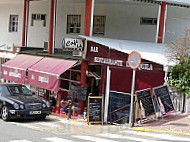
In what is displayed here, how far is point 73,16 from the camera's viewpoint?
22062 mm

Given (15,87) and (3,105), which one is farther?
(15,87)

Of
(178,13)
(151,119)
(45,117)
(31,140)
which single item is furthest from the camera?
(178,13)

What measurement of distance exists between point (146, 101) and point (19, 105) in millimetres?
5184

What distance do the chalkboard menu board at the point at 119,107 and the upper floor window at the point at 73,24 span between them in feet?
25.2

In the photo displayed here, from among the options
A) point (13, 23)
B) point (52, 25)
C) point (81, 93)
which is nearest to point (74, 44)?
point (81, 93)

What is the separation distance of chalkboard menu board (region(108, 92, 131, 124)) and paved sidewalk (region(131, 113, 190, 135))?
1.00 meters

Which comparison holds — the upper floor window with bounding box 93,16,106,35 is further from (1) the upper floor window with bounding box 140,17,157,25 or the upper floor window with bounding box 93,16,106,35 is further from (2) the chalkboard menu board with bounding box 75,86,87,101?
(2) the chalkboard menu board with bounding box 75,86,87,101

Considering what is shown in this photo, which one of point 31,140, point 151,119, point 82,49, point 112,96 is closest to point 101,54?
point 82,49

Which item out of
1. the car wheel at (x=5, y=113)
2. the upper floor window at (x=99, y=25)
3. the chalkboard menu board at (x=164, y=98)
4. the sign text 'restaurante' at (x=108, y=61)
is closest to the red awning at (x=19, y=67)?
the car wheel at (x=5, y=113)

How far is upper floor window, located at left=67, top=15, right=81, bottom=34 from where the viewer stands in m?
21.8

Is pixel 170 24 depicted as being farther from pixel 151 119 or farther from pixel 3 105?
pixel 3 105

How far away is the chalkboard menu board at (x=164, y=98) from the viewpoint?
47.5 feet

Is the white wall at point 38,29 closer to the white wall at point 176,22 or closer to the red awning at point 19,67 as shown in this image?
the red awning at point 19,67

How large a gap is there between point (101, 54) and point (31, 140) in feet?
20.5
